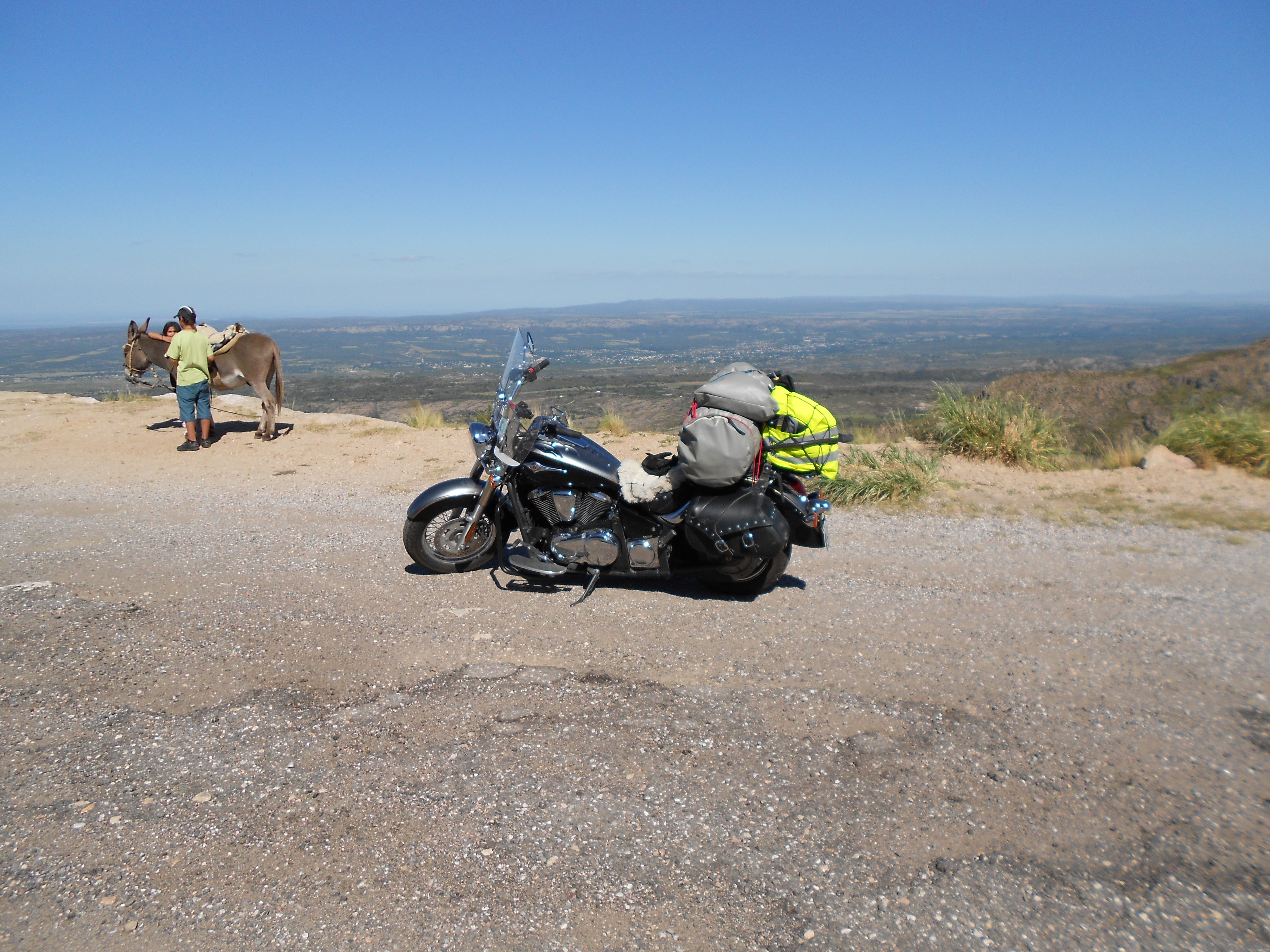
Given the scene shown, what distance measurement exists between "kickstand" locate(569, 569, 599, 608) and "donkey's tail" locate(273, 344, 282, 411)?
8.19 metres

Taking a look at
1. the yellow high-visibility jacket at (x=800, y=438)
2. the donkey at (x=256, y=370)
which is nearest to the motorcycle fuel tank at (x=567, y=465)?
the yellow high-visibility jacket at (x=800, y=438)

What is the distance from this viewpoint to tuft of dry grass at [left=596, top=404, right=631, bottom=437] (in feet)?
37.4

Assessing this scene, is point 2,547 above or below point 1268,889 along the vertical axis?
above

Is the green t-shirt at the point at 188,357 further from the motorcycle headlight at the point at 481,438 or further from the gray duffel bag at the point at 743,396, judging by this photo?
the gray duffel bag at the point at 743,396

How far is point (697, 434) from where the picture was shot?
4602 millimetres

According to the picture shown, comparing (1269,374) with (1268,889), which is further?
(1269,374)

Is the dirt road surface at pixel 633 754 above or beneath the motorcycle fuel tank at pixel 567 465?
beneath

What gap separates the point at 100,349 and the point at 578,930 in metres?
51.4

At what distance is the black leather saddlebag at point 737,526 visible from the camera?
15.2 feet

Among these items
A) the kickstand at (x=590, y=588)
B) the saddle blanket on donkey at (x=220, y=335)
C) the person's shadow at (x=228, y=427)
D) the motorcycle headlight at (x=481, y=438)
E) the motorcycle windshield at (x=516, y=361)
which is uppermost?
the saddle blanket on donkey at (x=220, y=335)

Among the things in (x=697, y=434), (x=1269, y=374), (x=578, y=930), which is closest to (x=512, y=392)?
(x=697, y=434)

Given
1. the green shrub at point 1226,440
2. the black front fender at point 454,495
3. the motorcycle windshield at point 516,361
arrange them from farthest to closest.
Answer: the green shrub at point 1226,440 < the black front fender at point 454,495 < the motorcycle windshield at point 516,361

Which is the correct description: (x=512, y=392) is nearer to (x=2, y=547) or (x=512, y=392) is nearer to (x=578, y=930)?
(x=578, y=930)

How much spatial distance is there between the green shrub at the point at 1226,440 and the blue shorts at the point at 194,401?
1286 centimetres
